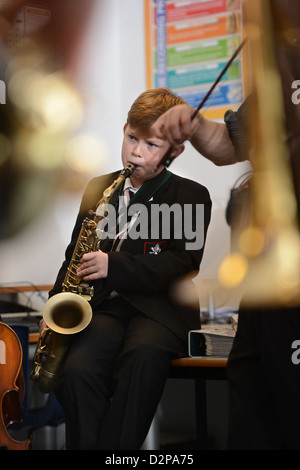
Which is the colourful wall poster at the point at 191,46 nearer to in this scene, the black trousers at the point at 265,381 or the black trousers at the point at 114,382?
the black trousers at the point at 114,382

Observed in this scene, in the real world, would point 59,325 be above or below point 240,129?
below

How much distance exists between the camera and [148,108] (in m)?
1.45

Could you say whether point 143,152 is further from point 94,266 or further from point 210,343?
point 210,343

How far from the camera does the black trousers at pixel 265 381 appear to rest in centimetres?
73

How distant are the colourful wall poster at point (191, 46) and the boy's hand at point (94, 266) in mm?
1016

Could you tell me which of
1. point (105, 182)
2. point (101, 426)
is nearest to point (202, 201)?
point (105, 182)

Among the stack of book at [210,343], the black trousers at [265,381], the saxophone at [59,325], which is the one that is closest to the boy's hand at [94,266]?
the saxophone at [59,325]

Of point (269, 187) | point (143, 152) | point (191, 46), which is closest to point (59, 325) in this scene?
point (143, 152)

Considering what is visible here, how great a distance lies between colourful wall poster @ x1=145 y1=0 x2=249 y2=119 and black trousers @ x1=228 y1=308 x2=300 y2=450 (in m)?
1.42

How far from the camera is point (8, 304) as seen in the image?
2.14 meters

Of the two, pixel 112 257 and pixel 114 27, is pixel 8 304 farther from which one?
pixel 114 27

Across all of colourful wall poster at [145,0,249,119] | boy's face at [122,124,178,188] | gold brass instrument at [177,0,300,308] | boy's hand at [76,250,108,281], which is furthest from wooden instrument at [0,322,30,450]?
colourful wall poster at [145,0,249,119]

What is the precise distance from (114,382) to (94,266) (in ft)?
0.94

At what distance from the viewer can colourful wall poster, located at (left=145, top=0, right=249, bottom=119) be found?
6.69ft
